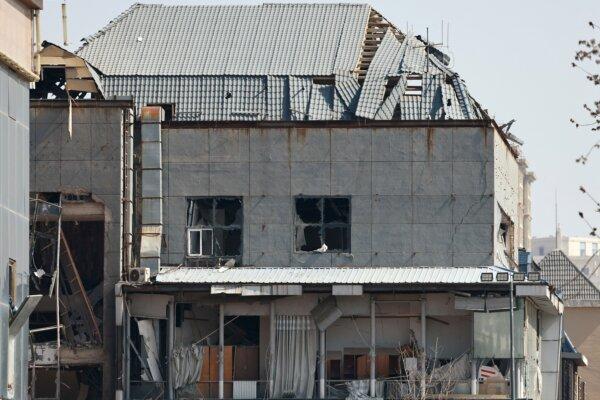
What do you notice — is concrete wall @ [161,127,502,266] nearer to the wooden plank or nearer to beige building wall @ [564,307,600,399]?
the wooden plank

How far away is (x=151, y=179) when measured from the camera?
75.4 meters

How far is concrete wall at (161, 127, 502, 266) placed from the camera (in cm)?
7544

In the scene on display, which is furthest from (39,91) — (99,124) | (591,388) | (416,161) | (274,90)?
(591,388)

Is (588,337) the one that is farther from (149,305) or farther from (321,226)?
(149,305)

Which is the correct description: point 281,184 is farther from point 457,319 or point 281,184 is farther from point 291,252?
point 457,319

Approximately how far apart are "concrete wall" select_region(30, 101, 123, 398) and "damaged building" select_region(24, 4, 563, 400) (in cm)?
7

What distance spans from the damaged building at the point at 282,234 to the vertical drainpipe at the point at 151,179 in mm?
74

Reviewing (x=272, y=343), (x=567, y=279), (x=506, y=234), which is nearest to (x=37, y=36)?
(x=272, y=343)

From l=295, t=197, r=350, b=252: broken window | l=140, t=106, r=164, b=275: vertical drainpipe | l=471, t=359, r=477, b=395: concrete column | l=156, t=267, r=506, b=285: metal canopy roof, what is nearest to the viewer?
l=471, t=359, r=477, b=395: concrete column

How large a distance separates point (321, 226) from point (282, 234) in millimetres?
1480

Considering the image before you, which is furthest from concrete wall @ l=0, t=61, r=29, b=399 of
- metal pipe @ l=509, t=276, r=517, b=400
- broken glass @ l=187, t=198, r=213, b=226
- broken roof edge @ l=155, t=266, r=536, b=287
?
metal pipe @ l=509, t=276, r=517, b=400

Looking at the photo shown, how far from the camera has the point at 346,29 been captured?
82000 mm

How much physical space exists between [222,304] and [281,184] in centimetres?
508

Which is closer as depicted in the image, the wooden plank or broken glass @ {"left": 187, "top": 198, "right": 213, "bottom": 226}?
the wooden plank
